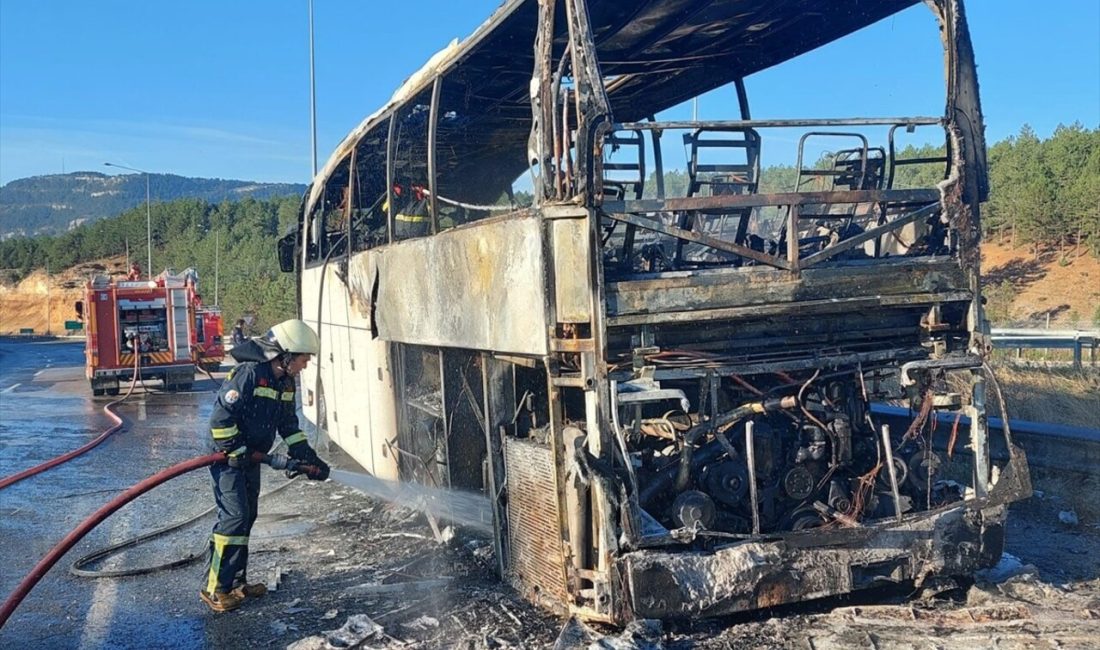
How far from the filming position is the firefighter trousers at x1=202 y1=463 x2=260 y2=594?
569 cm

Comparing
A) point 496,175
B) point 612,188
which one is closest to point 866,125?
point 612,188

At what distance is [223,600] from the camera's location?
18.6 ft

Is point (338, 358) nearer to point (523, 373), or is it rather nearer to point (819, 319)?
point (523, 373)

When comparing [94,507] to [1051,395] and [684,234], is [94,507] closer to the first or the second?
[684,234]

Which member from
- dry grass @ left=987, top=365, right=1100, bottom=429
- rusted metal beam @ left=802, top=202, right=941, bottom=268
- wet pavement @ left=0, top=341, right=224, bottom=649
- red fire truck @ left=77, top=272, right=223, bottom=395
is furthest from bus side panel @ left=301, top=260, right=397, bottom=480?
red fire truck @ left=77, top=272, right=223, bottom=395

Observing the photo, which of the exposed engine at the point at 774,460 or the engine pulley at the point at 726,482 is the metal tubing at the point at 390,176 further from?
the engine pulley at the point at 726,482

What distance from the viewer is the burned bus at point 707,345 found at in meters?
4.57

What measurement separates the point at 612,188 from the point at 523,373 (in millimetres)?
1306

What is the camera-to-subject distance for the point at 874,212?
565cm

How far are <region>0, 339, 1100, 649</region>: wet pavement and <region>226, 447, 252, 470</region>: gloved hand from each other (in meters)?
0.84

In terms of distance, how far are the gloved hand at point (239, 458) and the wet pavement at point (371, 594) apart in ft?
2.77

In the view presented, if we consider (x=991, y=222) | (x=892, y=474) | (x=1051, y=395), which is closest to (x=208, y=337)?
(x=1051, y=395)

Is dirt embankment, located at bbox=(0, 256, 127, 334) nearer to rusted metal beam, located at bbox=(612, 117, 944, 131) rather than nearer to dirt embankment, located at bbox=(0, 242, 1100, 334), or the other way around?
dirt embankment, located at bbox=(0, 242, 1100, 334)

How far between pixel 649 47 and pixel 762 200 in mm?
2180
